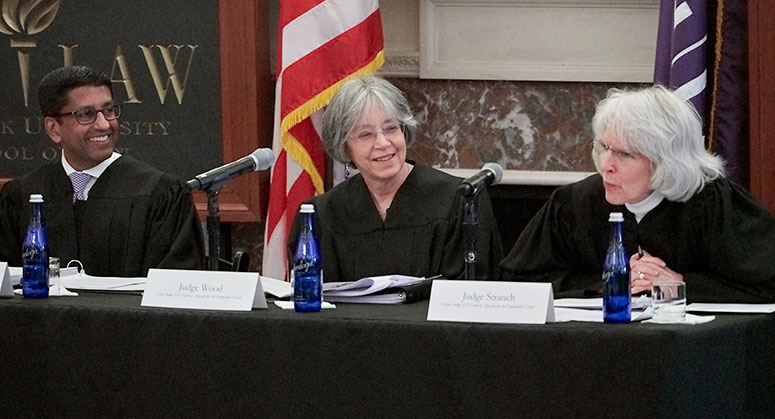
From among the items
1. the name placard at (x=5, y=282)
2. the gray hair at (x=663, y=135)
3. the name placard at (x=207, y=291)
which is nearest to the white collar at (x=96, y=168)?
the name placard at (x=5, y=282)

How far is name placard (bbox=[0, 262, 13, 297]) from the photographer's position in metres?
3.57

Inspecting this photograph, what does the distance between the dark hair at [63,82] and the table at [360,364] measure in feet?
3.75

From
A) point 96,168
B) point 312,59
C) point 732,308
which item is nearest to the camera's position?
point 732,308

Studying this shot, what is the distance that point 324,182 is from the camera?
539 centimetres

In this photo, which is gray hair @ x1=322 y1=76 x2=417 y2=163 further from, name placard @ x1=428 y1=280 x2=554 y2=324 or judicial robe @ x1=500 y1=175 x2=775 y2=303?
name placard @ x1=428 y1=280 x2=554 y2=324

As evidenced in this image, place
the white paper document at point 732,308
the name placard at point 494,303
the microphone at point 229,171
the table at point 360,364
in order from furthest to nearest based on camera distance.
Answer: the microphone at point 229,171 < the white paper document at point 732,308 < the name placard at point 494,303 < the table at point 360,364

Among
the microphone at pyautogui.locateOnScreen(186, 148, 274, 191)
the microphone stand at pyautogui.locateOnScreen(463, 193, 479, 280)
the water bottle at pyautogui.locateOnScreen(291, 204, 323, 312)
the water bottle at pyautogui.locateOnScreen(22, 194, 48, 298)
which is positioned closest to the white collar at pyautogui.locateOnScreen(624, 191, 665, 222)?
the microphone stand at pyautogui.locateOnScreen(463, 193, 479, 280)

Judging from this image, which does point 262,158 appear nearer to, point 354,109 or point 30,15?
point 354,109

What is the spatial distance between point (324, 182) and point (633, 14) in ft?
4.71

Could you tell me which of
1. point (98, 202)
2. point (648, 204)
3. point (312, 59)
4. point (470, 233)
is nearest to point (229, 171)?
point (470, 233)

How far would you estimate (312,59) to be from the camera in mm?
5129

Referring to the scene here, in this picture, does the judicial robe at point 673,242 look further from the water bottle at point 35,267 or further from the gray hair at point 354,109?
the water bottle at point 35,267

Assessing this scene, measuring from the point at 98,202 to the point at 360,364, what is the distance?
5.72 feet

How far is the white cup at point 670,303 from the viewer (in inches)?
115
